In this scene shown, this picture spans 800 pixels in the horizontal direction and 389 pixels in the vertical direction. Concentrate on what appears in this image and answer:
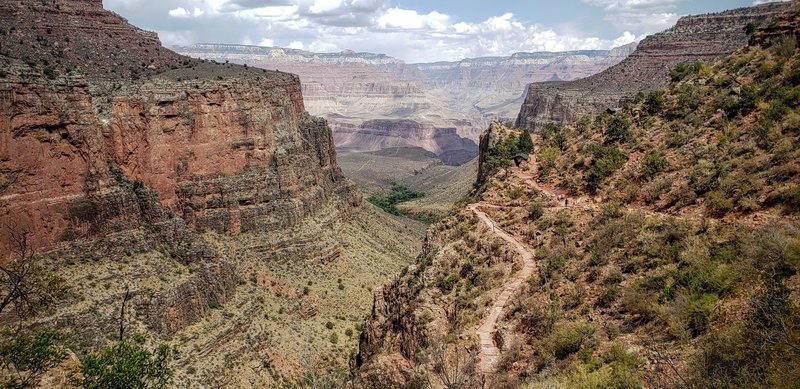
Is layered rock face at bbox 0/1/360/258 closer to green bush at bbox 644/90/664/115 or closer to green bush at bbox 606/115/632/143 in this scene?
green bush at bbox 606/115/632/143

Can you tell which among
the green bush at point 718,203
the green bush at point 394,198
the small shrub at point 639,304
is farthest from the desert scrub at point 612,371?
the green bush at point 394,198

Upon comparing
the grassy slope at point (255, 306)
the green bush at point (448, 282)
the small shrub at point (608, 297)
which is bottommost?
the grassy slope at point (255, 306)

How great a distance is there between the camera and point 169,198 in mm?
58969

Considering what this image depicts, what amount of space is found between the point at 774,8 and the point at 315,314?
344 feet

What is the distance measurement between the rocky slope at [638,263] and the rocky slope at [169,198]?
65.9 feet

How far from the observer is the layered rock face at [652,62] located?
110m

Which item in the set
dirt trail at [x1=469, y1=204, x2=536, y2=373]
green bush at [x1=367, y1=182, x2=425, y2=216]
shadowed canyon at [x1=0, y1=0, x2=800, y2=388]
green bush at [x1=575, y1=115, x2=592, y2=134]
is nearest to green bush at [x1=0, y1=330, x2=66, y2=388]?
shadowed canyon at [x1=0, y1=0, x2=800, y2=388]

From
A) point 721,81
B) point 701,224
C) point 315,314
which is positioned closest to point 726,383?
point 701,224

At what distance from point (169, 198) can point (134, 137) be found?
26.3ft

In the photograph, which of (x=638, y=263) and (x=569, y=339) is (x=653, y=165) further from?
(x=569, y=339)

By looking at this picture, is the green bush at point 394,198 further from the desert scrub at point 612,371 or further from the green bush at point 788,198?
the desert scrub at point 612,371

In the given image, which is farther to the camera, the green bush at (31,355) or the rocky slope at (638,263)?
the green bush at (31,355)

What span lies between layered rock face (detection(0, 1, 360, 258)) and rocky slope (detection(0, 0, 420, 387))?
14cm

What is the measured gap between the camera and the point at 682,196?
26.6 meters
